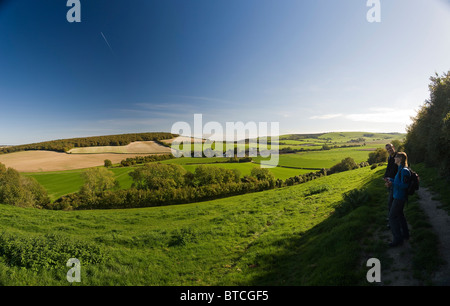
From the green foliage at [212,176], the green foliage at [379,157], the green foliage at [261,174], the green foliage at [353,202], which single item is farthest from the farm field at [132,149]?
the green foliage at [379,157]

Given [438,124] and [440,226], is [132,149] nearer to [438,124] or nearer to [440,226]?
[438,124]

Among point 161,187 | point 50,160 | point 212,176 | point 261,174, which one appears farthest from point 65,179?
point 261,174

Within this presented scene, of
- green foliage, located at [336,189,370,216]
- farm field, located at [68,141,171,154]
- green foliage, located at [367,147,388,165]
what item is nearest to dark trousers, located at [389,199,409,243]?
green foliage, located at [336,189,370,216]

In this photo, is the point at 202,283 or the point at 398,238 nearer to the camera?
the point at 398,238

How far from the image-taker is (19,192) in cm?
3541

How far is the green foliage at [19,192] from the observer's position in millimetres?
33844

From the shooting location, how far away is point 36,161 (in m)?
58.8

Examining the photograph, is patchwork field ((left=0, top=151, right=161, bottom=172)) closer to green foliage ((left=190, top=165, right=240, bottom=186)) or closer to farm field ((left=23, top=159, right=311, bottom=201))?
farm field ((left=23, top=159, right=311, bottom=201))

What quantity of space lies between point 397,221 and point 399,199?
875 mm

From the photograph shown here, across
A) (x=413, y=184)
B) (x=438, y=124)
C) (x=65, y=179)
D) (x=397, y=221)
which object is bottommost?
(x=65, y=179)

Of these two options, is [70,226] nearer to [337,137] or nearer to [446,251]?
[446,251]

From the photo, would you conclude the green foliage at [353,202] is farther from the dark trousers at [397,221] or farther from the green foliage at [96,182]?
the green foliage at [96,182]
